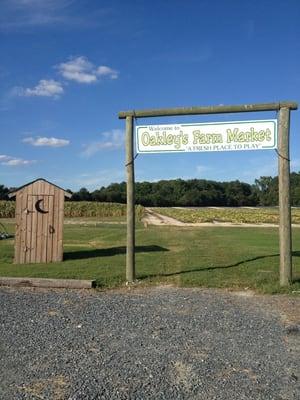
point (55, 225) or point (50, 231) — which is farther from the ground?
point (55, 225)

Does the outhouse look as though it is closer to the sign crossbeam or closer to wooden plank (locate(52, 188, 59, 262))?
wooden plank (locate(52, 188, 59, 262))

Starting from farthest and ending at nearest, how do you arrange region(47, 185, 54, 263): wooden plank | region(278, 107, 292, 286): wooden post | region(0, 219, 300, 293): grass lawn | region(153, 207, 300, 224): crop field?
region(153, 207, 300, 224): crop field < region(47, 185, 54, 263): wooden plank < region(0, 219, 300, 293): grass lawn < region(278, 107, 292, 286): wooden post

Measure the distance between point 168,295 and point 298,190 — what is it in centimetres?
10090

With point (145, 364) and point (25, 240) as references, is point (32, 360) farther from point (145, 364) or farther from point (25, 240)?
point (25, 240)

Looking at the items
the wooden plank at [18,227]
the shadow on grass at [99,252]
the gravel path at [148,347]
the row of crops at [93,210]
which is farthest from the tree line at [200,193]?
the gravel path at [148,347]

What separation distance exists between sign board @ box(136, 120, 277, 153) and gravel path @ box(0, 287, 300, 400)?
2928 mm

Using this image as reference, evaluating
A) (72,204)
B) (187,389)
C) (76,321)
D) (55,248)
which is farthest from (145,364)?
(72,204)

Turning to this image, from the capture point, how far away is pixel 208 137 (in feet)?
31.0

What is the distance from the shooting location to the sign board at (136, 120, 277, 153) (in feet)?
30.0

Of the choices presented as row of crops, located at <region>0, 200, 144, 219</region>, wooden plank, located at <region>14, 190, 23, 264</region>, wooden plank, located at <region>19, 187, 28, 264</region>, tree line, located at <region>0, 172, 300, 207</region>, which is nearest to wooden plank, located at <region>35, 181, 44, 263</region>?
wooden plank, located at <region>19, 187, 28, 264</region>

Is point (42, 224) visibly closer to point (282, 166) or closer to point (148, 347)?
point (282, 166)

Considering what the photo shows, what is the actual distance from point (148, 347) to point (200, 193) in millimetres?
108464

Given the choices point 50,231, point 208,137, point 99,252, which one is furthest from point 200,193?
point 208,137

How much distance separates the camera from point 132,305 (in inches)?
284
